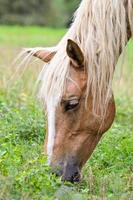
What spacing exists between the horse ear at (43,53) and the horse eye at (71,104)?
1.45ft

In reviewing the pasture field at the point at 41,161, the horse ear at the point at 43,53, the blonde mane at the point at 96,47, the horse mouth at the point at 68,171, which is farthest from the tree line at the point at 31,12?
the horse mouth at the point at 68,171

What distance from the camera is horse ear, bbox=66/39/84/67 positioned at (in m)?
4.91

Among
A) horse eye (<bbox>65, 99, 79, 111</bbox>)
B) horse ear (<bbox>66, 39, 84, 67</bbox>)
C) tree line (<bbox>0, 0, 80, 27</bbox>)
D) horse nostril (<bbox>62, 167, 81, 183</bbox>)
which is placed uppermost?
tree line (<bbox>0, 0, 80, 27</bbox>)

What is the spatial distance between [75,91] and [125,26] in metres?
0.68

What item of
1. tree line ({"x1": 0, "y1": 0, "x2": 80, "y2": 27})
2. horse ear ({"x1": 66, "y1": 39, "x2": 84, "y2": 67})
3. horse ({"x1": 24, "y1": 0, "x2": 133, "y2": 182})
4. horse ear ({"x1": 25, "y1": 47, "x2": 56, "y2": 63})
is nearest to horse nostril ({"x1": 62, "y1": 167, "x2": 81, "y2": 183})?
horse ({"x1": 24, "y1": 0, "x2": 133, "y2": 182})

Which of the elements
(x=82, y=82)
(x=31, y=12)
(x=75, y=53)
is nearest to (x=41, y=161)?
(x=82, y=82)

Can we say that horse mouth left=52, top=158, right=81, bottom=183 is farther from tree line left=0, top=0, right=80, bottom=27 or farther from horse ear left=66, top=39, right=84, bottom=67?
tree line left=0, top=0, right=80, bottom=27

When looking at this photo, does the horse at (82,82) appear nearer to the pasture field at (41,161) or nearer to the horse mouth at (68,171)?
the horse mouth at (68,171)

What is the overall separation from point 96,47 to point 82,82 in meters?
0.29

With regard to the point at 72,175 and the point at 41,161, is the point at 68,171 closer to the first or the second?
the point at 72,175

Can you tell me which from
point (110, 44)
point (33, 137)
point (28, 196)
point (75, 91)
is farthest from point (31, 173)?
point (33, 137)

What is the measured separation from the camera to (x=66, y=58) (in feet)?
16.7

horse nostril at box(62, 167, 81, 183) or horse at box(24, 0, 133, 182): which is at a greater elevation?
horse at box(24, 0, 133, 182)

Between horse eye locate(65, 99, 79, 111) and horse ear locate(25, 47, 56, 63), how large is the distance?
443mm
